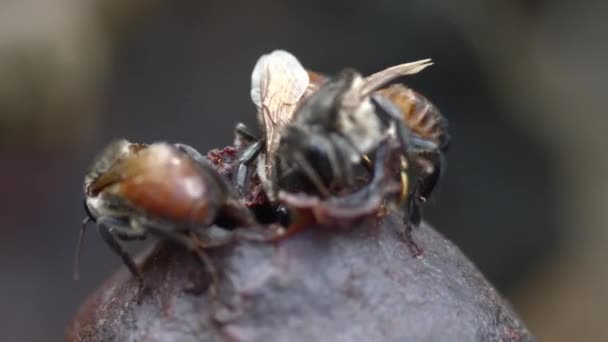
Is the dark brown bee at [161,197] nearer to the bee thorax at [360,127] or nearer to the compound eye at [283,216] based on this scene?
the compound eye at [283,216]

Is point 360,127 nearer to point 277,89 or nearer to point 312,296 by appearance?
point 312,296

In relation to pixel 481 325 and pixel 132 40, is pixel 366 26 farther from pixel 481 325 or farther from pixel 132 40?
pixel 481 325

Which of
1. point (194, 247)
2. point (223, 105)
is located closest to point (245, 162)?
point (194, 247)

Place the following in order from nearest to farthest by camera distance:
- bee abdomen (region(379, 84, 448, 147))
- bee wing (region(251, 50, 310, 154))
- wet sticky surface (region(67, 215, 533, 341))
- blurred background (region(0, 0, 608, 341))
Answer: wet sticky surface (region(67, 215, 533, 341)) < bee abdomen (region(379, 84, 448, 147)) < bee wing (region(251, 50, 310, 154)) < blurred background (region(0, 0, 608, 341))

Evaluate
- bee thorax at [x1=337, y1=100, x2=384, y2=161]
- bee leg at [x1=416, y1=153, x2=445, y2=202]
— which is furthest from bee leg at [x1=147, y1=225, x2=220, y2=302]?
bee leg at [x1=416, y1=153, x2=445, y2=202]

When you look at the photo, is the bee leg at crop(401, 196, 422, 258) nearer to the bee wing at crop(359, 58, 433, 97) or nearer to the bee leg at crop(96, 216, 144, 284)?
the bee wing at crop(359, 58, 433, 97)
